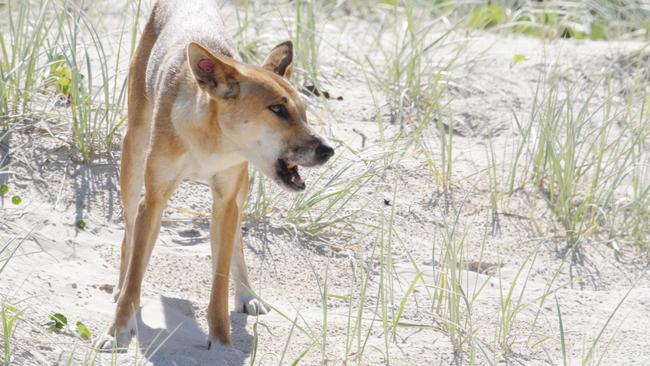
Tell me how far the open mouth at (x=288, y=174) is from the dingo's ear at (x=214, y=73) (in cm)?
36

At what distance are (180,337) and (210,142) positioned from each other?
92cm

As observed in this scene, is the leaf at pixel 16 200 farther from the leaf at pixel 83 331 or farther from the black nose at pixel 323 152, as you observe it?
the black nose at pixel 323 152

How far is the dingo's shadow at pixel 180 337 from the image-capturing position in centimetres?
492

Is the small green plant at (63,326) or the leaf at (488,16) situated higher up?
the leaf at (488,16)

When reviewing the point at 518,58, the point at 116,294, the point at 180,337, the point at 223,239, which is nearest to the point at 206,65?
the point at 223,239

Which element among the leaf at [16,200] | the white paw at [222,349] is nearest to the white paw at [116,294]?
the white paw at [222,349]

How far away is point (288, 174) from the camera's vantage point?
4914 millimetres

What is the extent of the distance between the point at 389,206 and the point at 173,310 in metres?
1.89

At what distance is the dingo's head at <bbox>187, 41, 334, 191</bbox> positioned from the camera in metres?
4.84

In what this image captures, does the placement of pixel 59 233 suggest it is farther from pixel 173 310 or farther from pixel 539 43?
pixel 539 43

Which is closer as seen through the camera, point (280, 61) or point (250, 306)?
point (280, 61)

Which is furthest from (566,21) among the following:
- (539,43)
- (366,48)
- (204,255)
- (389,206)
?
(204,255)

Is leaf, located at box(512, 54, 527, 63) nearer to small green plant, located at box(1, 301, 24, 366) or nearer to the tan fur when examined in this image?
the tan fur

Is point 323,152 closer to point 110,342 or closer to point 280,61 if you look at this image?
point 280,61
